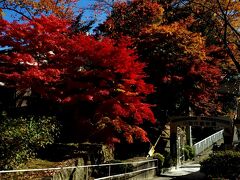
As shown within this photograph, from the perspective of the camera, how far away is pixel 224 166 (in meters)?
17.3

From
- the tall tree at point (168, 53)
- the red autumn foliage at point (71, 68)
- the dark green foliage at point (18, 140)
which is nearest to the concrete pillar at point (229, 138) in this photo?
the tall tree at point (168, 53)

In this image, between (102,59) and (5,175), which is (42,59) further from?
(5,175)

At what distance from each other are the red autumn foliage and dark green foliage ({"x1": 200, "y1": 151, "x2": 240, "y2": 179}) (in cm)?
443

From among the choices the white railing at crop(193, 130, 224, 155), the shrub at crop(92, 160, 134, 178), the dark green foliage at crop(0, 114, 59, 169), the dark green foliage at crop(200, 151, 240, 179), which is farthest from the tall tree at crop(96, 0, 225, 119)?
the dark green foliage at crop(0, 114, 59, 169)

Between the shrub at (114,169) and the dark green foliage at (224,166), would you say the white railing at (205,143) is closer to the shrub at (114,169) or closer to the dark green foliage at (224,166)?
the dark green foliage at (224,166)

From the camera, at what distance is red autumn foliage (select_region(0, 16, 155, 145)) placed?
15641mm

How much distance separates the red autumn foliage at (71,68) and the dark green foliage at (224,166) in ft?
14.5

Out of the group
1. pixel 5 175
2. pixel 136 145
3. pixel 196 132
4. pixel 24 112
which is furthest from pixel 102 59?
pixel 196 132

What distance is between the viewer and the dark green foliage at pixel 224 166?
1709 cm

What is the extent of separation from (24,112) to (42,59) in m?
3.68

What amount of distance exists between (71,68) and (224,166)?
8.62 meters

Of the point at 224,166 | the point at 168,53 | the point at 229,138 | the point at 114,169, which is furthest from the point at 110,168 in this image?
the point at 229,138

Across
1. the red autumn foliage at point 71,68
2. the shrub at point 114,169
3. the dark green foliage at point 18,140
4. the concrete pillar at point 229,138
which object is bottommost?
the shrub at point 114,169

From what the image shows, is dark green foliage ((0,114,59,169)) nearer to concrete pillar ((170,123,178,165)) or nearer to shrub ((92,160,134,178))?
shrub ((92,160,134,178))
